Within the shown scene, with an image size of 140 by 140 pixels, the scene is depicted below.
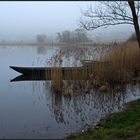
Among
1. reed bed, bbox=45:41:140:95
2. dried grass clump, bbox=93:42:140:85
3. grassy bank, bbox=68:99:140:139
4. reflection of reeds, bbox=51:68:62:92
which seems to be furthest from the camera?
dried grass clump, bbox=93:42:140:85

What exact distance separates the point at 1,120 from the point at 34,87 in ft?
19.7

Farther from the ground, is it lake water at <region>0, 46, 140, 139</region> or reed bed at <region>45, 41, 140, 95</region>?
reed bed at <region>45, 41, 140, 95</region>

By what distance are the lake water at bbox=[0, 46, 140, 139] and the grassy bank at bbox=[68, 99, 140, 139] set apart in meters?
0.71

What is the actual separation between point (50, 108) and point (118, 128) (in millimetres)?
4199

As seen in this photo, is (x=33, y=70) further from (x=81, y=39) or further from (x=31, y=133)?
(x=31, y=133)

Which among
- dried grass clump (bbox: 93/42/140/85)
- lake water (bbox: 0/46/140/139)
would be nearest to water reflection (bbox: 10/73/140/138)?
lake water (bbox: 0/46/140/139)

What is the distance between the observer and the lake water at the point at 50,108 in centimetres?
838

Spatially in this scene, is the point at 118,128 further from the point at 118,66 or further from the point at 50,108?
the point at 118,66

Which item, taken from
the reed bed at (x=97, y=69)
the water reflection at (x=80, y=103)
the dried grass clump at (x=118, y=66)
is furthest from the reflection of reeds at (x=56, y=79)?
the dried grass clump at (x=118, y=66)

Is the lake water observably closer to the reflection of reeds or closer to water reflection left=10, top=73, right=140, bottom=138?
water reflection left=10, top=73, right=140, bottom=138

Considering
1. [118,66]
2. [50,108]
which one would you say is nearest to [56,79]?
[50,108]

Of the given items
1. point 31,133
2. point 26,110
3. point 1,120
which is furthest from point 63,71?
point 31,133

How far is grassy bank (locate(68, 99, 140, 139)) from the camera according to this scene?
655 centimetres

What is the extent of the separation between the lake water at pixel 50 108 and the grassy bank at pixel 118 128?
710 mm
